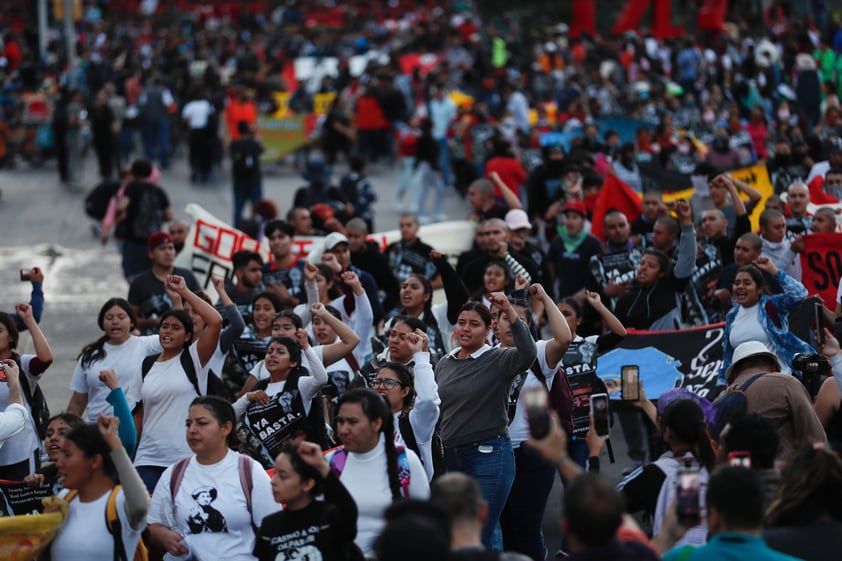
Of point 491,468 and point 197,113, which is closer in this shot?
point 491,468

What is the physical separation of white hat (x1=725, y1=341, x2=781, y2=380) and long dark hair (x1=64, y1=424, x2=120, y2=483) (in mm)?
3548

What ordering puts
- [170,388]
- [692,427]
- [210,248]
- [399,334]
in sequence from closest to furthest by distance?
[692,427]
[399,334]
[170,388]
[210,248]

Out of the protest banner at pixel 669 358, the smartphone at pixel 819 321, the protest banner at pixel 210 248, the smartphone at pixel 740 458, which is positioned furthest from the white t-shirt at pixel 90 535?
the protest banner at pixel 210 248

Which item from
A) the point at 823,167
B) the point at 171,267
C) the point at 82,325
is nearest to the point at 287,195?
the point at 82,325

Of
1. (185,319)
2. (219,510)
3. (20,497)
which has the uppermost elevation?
(185,319)

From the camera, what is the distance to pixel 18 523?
22.0 feet

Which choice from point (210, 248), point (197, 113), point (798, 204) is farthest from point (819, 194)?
point (197, 113)

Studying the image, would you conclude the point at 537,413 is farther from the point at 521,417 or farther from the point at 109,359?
the point at 109,359

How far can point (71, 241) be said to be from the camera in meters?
22.1

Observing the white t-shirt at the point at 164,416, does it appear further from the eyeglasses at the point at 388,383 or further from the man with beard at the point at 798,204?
the man with beard at the point at 798,204

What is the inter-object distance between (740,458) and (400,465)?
1585mm

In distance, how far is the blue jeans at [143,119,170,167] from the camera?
2766 cm

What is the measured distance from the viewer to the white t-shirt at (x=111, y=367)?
30.4 ft

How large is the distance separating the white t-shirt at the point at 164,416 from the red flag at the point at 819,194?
719 centimetres
